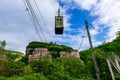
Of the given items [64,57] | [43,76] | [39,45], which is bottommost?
[43,76]

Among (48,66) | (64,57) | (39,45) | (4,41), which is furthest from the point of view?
(4,41)

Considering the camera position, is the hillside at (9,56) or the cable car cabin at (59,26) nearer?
the cable car cabin at (59,26)

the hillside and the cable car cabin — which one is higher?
the hillside

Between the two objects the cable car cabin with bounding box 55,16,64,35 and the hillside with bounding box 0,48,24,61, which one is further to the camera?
the hillside with bounding box 0,48,24,61

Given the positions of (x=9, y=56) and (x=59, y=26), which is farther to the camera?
(x=9, y=56)

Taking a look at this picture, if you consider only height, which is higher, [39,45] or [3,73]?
[39,45]

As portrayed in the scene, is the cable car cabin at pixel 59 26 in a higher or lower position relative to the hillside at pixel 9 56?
lower

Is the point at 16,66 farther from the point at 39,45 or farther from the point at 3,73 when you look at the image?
the point at 39,45

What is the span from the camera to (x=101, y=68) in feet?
167

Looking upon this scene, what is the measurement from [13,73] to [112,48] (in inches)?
911

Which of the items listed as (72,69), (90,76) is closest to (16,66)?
(72,69)

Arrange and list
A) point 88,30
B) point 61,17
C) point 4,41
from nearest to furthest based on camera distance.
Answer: point 61,17
point 88,30
point 4,41

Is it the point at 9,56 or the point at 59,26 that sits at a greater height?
the point at 9,56

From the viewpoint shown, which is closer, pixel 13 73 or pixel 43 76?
pixel 43 76
